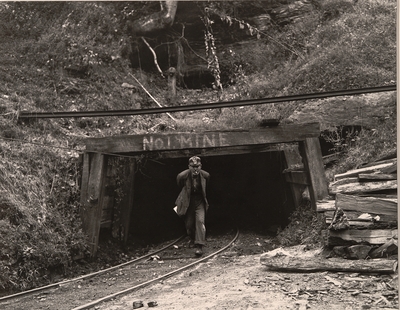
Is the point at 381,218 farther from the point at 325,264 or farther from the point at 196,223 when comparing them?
the point at 196,223

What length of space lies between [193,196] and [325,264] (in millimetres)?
2819

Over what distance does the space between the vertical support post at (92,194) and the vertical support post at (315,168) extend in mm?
4015

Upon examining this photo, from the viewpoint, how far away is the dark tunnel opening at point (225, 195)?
31.8 ft

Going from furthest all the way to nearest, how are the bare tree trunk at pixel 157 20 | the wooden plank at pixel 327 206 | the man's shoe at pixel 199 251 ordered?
the bare tree trunk at pixel 157 20 → the man's shoe at pixel 199 251 → the wooden plank at pixel 327 206

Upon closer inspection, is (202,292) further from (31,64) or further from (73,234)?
(31,64)

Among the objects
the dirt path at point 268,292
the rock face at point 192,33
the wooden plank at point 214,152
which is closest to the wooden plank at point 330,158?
the wooden plank at point 214,152

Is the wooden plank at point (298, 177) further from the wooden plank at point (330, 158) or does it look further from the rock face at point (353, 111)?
the rock face at point (353, 111)

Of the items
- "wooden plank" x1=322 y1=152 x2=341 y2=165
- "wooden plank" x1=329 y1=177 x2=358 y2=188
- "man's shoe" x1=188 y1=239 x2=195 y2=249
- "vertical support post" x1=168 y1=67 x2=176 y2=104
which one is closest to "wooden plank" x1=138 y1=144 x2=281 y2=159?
"wooden plank" x1=322 y1=152 x2=341 y2=165

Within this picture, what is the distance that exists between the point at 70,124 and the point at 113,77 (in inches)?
107

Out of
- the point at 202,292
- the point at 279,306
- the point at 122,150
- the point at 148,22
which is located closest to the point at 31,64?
the point at 148,22

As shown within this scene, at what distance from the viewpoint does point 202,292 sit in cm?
601

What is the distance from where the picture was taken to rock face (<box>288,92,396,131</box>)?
10.8 metres

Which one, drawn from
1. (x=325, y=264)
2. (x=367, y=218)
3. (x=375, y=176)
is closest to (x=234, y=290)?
(x=325, y=264)

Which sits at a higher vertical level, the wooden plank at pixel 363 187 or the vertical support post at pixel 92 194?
the vertical support post at pixel 92 194
